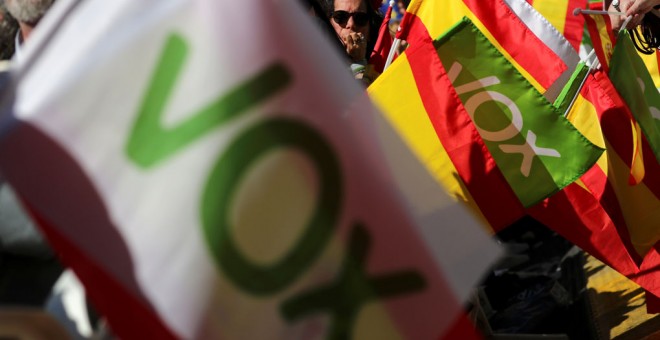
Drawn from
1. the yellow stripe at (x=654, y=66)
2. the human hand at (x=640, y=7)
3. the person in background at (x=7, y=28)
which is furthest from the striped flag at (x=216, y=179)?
the yellow stripe at (x=654, y=66)

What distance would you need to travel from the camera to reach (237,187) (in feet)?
7.47

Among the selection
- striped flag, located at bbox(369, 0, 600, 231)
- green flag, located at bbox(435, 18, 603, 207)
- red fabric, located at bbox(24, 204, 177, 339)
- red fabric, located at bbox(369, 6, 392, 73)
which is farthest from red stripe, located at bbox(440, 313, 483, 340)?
red fabric, located at bbox(369, 6, 392, 73)

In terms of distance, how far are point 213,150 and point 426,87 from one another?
2.05m

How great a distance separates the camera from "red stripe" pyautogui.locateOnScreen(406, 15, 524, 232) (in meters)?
4.19

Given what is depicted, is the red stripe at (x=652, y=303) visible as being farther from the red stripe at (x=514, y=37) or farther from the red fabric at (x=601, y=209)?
the red stripe at (x=514, y=37)

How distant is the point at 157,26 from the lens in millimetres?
2381

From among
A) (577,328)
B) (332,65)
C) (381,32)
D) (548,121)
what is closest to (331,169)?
(332,65)

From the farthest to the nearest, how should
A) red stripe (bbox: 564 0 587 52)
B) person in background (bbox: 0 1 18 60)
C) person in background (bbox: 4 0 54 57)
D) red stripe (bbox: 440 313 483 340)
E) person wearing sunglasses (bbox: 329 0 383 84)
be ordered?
red stripe (bbox: 564 0 587 52) < person wearing sunglasses (bbox: 329 0 383 84) < person in background (bbox: 0 1 18 60) < person in background (bbox: 4 0 54 57) < red stripe (bbox: 440 313 483 340)

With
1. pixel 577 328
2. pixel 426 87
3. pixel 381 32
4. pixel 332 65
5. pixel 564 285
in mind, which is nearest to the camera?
pixel 332 65

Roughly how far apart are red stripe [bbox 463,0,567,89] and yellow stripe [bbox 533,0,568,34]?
1028mm

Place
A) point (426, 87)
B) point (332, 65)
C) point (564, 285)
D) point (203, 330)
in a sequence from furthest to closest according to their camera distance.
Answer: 1. point (564, 285)
2. point (426, 87)
3. point (332, 65)
4. point (203, 330)

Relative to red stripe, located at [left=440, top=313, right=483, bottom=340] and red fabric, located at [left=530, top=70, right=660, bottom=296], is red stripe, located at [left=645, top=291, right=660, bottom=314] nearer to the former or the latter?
red fabric, located at [left=530, top=70, right=660, bottom=296]

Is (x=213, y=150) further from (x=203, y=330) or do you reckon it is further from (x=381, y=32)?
(x=381, y=32)

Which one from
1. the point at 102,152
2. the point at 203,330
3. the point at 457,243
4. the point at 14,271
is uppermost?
the point at 102,152
